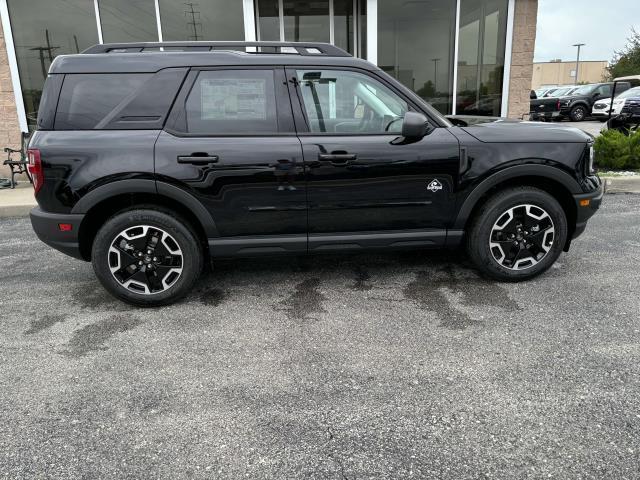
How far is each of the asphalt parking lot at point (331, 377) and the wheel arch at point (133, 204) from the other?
1.97ft

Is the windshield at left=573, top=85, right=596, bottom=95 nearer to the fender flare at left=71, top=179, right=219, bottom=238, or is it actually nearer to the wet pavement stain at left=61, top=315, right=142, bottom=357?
the fender flare at left=71, top=179, right=219, bottom=238

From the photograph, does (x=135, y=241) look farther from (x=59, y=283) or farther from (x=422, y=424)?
(x=422, y=424)

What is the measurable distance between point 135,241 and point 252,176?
1.01m

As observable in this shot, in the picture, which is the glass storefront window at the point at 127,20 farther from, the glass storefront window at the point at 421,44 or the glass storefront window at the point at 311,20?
the glass storefront window at the point at 421,44

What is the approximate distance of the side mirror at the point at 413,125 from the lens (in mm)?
3543

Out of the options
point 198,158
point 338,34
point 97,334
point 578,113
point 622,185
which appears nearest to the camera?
point 97,334

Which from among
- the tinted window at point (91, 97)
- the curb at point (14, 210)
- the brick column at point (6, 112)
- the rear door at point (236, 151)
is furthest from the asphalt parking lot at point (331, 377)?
the brick column at point (6, 112)

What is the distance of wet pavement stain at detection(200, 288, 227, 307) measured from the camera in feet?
12.8

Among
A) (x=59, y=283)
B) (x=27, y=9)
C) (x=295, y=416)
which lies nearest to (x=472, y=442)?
(x=295, y=416)

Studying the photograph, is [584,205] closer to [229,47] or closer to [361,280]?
[361,280]

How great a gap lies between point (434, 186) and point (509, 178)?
0.62 meters

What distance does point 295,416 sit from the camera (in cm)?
242

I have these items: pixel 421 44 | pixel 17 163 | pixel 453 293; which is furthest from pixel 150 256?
pixel 421 44

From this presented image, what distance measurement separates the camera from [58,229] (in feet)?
11.7
